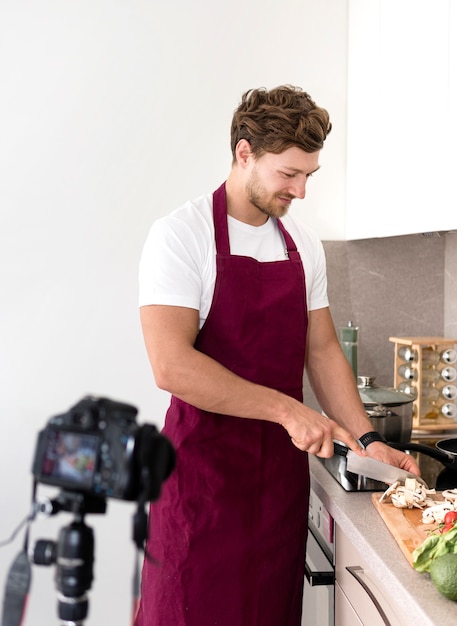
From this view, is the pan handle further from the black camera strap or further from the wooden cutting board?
the black camera strap

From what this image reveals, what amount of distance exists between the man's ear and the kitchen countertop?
2.38 ft

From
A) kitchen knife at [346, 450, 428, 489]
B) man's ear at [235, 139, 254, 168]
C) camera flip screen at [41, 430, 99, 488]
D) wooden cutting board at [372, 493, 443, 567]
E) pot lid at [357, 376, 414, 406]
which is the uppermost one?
man's ear at [235, 139, 254, 168]

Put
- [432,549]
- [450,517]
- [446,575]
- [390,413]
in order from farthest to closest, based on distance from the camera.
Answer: [390,413], [450,517], [432,549], [446,575]

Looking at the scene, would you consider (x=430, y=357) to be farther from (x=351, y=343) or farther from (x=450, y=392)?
(x=351, y=343)

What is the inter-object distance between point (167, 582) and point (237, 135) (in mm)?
947

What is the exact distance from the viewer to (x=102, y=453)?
631 mm

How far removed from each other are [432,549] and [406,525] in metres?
0.19

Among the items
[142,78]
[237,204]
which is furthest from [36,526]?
[142,78]

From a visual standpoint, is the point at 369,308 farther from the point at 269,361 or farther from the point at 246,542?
the point at 246,542

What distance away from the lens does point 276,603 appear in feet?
4.99

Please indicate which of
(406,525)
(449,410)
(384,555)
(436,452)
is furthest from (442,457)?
(449,410)

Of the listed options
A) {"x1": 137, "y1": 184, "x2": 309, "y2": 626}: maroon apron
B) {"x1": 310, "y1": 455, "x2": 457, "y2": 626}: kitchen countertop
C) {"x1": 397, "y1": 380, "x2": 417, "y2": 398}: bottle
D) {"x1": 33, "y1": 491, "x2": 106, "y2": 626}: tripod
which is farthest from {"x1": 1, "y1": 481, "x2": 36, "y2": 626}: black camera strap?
{"x1": 397, "y1": 380, "x2": 417, "y2": 398}: bottle

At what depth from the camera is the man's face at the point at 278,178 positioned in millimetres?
1540

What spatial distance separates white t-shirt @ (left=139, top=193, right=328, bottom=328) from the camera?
1.45 metres
